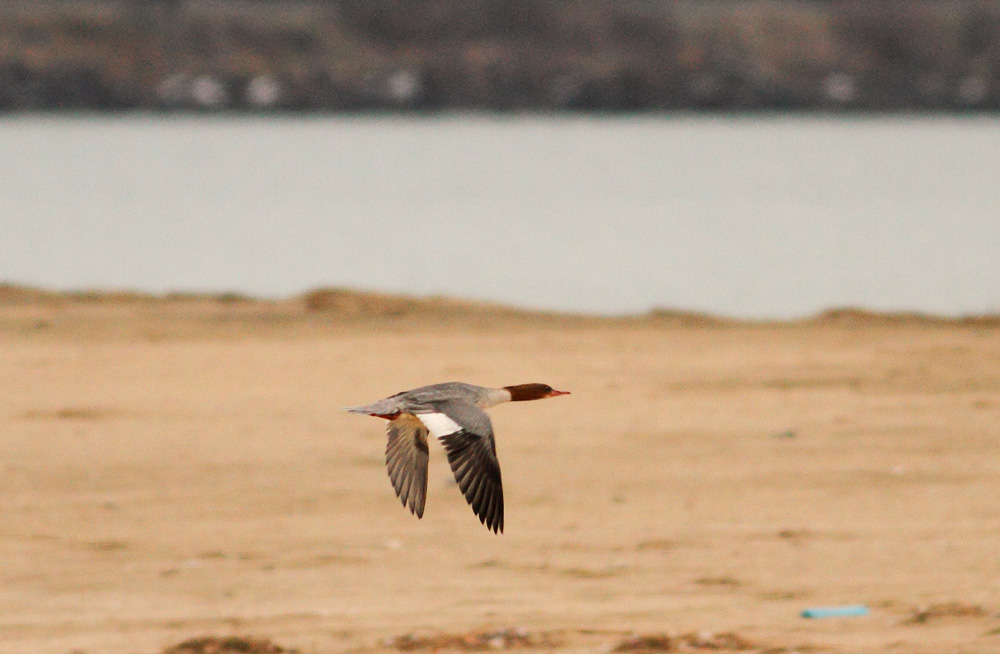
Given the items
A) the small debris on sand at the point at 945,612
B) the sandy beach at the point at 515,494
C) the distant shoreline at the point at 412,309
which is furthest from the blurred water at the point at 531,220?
the small debris on sand at the point at 945,612

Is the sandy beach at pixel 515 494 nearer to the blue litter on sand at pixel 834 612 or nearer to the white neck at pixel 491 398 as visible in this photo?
the blue litter on sand at pixel 834 612

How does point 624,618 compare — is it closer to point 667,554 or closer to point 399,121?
point 667,554

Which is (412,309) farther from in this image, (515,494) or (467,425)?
(467,425)

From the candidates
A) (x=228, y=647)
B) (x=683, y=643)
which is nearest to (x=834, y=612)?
(x=683, y=643)

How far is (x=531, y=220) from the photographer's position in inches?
1501

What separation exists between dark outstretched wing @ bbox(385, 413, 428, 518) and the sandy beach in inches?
57.1

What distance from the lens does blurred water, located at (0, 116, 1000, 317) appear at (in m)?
25.4

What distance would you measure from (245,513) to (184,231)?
1017 inches

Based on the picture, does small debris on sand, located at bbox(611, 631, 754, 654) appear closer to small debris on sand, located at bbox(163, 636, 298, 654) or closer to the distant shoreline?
small debris on sand, located at bbox(163, 636, 298, 654)

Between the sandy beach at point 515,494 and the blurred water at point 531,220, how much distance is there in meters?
7.50

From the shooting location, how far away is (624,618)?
7.50 meters

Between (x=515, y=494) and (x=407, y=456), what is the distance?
4.16m

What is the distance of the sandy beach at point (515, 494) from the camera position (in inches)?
297

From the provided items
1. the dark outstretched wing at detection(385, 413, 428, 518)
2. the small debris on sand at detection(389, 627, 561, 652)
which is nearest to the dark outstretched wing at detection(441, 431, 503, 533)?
the dark outstretched wing at detection(385, 413, 428, 518)
